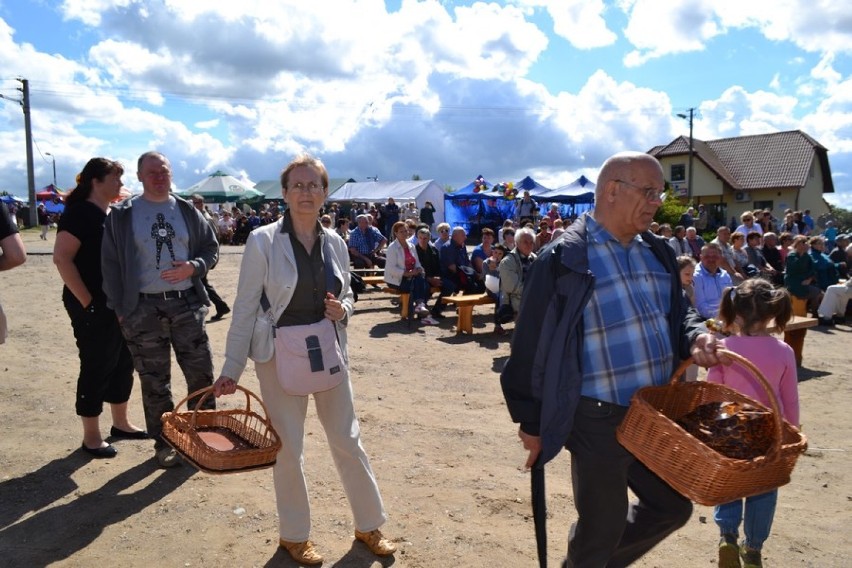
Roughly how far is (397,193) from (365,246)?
16.5 metres

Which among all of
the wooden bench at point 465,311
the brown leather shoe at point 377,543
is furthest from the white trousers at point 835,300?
the brown leather shoe at point 377,543

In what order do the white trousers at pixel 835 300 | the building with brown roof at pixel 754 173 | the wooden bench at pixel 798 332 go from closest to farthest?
1. the wooden bench at pixel 798 332
2. the white trousers at pixel 835 300
3. the building with brown roof at pixel 754 173

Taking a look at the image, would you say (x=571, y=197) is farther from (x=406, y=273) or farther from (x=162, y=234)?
(x=162, y=234)

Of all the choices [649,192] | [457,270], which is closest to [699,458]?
[649,192]

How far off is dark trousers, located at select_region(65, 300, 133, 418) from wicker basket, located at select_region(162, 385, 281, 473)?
1.32m

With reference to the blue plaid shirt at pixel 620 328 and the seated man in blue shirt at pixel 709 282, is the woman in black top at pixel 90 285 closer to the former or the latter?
the blue plaid shirt at pixel 620 328

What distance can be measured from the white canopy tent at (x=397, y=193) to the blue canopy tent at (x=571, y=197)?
4.58 m

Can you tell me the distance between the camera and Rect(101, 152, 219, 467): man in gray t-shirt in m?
4.16

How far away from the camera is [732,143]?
166 feet

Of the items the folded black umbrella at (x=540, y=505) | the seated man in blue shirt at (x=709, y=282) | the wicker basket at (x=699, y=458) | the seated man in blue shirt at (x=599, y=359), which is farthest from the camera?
the seated man in blue shirt at (x=709, y=282)

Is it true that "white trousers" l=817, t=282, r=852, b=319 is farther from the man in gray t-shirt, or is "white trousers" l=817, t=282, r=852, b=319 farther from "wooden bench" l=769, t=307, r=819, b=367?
Result: the man in gray t-shirt

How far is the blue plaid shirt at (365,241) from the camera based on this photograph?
1438 centimetres

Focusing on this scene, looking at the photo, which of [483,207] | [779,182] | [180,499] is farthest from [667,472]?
[779,182]

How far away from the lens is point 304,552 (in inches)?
133
